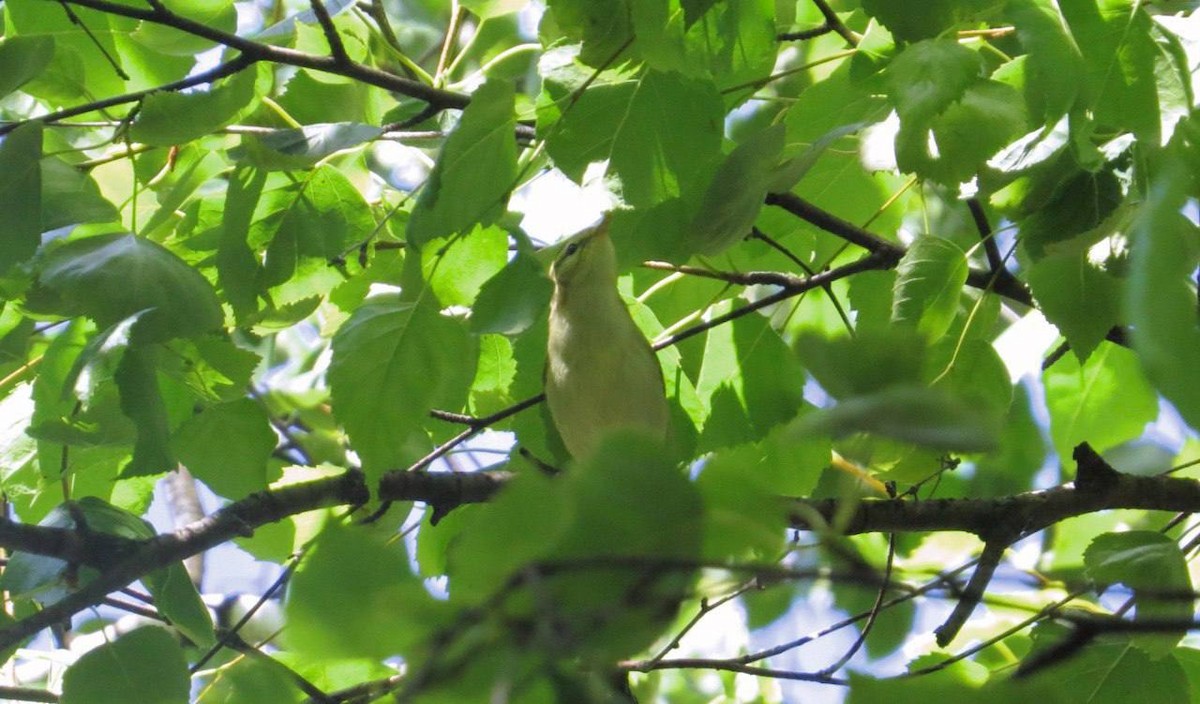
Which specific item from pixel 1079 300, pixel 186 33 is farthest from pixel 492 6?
pixel 1079 300

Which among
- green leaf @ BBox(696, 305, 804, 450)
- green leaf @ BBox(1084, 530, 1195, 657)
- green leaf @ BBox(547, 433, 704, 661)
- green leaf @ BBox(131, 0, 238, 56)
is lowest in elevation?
green leaf @ BBox(1084, 530, 1195, 657)

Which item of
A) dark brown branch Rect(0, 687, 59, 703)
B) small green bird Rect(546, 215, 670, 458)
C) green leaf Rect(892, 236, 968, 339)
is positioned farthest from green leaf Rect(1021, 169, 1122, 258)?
dark brown branch Rect(0, 687, 59, 703)

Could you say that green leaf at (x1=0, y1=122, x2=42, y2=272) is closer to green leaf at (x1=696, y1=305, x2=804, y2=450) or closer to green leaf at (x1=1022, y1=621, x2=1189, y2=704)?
green leaf at (x1=696, y1=305, x2=804, y2=450)

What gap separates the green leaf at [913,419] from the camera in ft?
1.93

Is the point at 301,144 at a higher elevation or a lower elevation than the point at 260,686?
higher

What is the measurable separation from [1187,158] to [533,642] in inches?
41.3

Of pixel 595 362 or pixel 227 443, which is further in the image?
pixel 595 362

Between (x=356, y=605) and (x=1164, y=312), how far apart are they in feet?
1.52

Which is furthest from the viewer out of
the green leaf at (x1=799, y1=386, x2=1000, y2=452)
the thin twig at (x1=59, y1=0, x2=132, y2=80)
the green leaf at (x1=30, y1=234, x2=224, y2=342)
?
the thin twig at (x1=59, y1=0, x2=132, y2=80)

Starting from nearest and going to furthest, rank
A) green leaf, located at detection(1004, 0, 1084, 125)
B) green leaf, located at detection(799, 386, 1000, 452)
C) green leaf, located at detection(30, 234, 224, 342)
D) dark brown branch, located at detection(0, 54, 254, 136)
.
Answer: green leaf, located at detection(799, 386, 1000, 452), green leaf, located at detection(1004, 0, 1084, 125), green leaf, located at detection(30, 234, 224, 342), dark brown branch, located at detection(0, 54, 254, 136)

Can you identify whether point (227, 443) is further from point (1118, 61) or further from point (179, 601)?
point (1118, 61)

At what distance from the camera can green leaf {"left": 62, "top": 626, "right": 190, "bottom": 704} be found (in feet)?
4.49

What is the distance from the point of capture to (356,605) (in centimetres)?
67

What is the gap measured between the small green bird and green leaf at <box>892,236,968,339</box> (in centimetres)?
88
